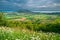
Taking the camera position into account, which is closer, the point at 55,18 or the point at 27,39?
the point at 27,39

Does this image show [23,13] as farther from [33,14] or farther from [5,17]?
[5,17]

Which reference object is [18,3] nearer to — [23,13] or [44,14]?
[23,13]

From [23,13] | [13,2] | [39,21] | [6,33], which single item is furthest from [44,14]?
[6,33]

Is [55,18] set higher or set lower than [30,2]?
lower

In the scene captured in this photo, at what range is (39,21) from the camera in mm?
5719

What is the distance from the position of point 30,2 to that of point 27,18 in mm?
531

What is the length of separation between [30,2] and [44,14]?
61 cm

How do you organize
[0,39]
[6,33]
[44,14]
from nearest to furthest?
[0,39]
[6,33]
[44,14]

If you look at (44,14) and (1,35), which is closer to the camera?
(1,35)

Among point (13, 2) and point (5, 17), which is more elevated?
point (13, 2)

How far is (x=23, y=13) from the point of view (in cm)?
575

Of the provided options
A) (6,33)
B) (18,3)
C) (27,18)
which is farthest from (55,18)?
(6,33)

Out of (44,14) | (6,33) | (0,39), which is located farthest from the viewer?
(44,14)

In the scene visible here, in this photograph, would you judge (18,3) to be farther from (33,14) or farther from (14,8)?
(33,14)
